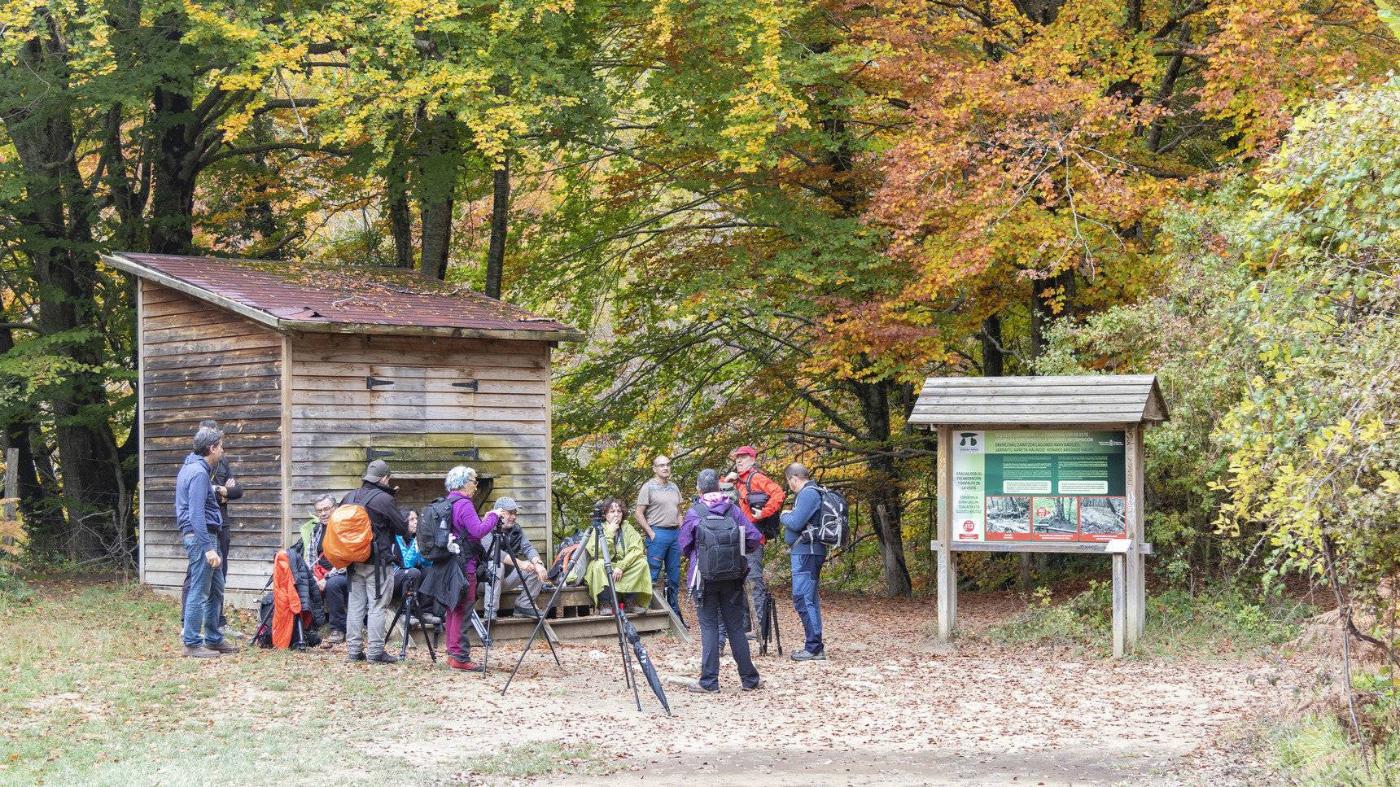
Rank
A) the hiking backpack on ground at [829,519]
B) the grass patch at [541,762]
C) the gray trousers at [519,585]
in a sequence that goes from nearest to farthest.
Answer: the grass patch at [541,762] → the hiking backpack on ground at [829,519] → the gray trousers at [519,585]

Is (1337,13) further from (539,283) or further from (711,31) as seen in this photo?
(539,283)

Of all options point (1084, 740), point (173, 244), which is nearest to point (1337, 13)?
point (1084, 740)

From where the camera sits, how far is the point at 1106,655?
12570 millimetres

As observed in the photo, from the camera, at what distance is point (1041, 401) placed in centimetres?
1299

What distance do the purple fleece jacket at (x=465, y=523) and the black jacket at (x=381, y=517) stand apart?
1.77ft

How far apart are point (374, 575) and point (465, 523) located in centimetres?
98

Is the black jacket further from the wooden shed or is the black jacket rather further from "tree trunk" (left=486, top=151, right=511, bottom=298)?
"tree trunk" (left=486, top=151, right=511, bottom=298)

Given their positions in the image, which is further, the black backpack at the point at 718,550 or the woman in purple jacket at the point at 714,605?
the woman in purple jacket at the point at 714,605

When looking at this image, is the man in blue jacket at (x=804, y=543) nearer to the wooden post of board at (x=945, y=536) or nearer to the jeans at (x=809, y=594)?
the jeans at (x=809, y=594)

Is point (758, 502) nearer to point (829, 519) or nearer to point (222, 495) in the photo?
point (829, 519)

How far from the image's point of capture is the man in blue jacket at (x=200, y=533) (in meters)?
11.0

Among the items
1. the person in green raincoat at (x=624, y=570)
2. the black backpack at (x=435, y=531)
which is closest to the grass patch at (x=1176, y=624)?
the person in green raincoat at (x=624, y=570)

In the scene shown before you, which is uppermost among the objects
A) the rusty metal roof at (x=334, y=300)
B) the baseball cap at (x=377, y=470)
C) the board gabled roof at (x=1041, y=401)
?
the rusty metal roof at (x=334, y=300)

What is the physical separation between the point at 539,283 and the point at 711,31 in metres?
5.29
